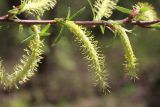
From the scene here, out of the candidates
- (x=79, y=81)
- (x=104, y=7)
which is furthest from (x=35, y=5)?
(x=79, y=81)

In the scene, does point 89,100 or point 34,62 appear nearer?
point 34,62

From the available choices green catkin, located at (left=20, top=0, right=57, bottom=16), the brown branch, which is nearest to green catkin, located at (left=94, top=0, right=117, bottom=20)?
the brown branch

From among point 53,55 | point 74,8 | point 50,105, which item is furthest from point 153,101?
point 74,8

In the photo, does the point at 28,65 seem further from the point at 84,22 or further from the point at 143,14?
the point at 143,14

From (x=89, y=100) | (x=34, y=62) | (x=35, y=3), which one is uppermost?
(x=35, y=3)

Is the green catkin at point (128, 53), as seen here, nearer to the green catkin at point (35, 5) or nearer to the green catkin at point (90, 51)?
the green catkin at point (90, 51)

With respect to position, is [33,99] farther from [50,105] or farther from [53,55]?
[53,55]

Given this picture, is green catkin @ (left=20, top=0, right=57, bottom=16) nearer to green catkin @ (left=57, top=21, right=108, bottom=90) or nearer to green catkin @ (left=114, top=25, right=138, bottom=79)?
green catkin @ (left=57, top=21, right=108, bottom=90)
